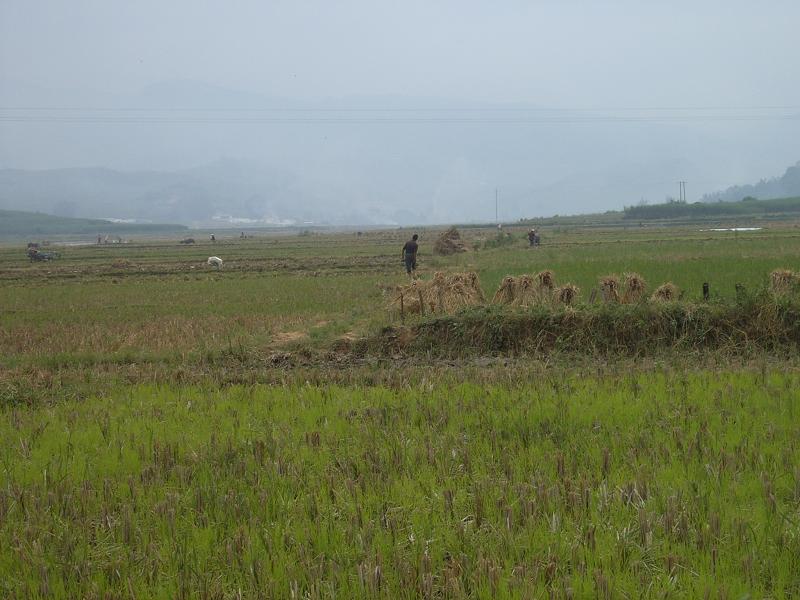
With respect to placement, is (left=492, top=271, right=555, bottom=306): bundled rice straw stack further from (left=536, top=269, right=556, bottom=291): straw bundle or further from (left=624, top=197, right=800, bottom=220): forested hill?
(left=624, top=197, right=800, bottom=220): forested hill

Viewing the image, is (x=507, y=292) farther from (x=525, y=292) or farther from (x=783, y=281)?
(x=783, y=281)

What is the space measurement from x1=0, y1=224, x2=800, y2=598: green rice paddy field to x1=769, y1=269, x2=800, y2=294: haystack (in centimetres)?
270

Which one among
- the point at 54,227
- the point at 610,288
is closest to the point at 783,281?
the point at 610,288

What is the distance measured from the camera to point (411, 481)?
5.21 meters

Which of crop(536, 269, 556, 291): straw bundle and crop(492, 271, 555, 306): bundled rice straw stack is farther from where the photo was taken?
crop(536, 269, 556, 291): straw bundle

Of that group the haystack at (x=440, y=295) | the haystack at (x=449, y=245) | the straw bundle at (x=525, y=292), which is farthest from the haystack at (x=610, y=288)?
the haystack at (x=449, y=245)

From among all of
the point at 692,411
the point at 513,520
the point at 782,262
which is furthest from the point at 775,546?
the point at 782,262

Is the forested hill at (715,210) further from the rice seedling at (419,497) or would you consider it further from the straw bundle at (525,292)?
the rice seedling at (419,497)

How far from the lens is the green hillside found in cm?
16650

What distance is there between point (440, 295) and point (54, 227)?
7178 inches

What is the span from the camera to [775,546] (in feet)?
13.3

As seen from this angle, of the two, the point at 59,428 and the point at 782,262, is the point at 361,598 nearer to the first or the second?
the point at 59,428

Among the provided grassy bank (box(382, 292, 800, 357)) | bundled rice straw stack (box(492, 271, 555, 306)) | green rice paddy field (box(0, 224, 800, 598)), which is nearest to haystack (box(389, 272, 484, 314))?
bundled rice straw stack (box(492, 271, 555, 306))

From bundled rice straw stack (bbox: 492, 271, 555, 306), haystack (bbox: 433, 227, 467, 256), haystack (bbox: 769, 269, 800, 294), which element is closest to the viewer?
haystack (bbox: 769, 269, 800, 294)
